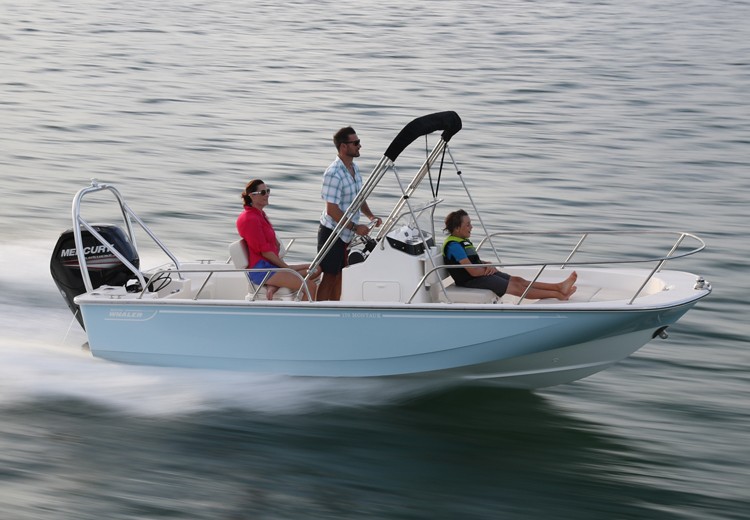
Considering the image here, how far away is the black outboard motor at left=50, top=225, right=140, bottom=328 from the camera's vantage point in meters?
8.23

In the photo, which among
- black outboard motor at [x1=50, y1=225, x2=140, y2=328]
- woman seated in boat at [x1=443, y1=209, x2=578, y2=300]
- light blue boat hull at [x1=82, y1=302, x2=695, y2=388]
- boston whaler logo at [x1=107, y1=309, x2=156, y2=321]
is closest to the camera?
light blue boat hull at [x1=82, y1=302, x2=695, y2=388]

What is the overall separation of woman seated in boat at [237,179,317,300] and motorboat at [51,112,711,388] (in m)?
0.12

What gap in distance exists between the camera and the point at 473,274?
7.66 m

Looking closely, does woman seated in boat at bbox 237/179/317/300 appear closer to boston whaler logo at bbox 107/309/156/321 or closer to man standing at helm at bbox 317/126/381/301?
man standing at helm at bbox 317/126/381/301

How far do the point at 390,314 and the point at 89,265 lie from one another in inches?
104

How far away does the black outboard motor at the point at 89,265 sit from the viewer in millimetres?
8234

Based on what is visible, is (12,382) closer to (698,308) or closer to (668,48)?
(698,308)

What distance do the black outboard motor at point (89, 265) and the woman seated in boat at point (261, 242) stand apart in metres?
1.19

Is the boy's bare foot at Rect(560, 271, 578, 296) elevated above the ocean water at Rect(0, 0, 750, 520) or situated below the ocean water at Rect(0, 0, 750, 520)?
above

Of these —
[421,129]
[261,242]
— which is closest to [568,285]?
[421,129]

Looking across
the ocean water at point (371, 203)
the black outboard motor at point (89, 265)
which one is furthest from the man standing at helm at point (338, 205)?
the black outboard motor at point (89, 265)

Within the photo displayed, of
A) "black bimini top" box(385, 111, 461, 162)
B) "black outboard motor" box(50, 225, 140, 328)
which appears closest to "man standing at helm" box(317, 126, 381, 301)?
"black bimini top" box(385, 111, 461, 162)

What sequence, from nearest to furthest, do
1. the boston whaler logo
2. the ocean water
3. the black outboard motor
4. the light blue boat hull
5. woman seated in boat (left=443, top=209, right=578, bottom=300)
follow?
the ocean water → the light blue boat hull → woman seated in boat (left=443, top=209, right=578, bottom=300) → the boston whaler logo → the black outboard motor

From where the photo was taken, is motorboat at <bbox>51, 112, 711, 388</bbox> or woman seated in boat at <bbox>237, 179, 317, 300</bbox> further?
woman seated in boat at <bbox>237, 179, 317, 300</bbox>
